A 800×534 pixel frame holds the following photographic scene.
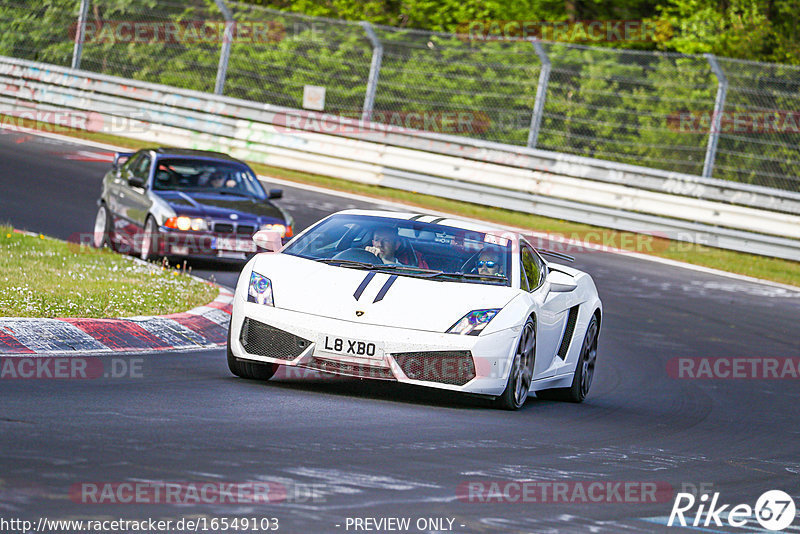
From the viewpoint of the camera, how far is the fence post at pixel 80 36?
89.8 ft

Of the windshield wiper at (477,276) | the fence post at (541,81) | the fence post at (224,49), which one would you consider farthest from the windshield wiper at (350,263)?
the fence post at (224,49)

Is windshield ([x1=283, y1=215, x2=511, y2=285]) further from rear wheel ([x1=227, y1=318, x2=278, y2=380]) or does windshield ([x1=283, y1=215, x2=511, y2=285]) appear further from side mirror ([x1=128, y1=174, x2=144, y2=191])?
side mirror ([x1=128, y1=174, x2=144, y2=191])

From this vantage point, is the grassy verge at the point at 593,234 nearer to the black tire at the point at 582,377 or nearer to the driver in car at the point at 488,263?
the black tire at the point at 582,377

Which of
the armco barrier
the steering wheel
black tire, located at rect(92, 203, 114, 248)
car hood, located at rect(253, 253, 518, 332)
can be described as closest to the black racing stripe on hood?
car hood, located at rect(253, 253, 518, 332)

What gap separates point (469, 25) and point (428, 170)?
Result: 50.2 feet

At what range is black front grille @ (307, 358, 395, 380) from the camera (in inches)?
322

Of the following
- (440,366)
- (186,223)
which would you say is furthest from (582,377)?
(186,223)

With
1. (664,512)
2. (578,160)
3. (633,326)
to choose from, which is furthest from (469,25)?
(664,512)

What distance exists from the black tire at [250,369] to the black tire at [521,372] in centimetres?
148

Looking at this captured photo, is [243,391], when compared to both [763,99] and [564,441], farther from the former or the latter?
[763,99]

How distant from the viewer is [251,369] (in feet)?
28.8

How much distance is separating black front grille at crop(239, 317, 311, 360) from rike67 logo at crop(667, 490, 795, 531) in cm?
267

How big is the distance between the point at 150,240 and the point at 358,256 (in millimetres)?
6567

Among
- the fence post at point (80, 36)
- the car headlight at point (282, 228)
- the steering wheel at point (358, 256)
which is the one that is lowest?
the car headlight at point (282, 228)
